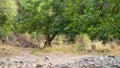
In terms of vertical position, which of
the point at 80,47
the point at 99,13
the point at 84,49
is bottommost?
the point at 84,49

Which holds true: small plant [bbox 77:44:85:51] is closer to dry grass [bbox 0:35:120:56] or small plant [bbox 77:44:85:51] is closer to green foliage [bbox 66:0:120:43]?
dry grass [bbox 0:35:120:56]

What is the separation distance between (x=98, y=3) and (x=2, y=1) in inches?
695

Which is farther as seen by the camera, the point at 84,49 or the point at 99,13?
the point at 84,49

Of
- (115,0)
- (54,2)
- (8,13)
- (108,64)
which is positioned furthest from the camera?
(54,2)

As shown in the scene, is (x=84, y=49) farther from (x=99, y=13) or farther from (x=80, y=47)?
(x=99, y=13)

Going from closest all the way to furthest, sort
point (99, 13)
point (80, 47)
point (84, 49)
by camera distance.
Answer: point (99, 13) < point (84, 49) < point (80, 47)

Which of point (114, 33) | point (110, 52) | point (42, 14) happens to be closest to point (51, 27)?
point (42, 14)

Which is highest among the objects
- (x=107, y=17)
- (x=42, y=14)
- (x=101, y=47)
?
(x=107, y=17)

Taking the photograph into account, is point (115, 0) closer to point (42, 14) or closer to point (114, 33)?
point (114, 33)

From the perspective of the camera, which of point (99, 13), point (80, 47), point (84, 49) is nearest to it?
point (99, 13)

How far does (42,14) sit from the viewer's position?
105 feet

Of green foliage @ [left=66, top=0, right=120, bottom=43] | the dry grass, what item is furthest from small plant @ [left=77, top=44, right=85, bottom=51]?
green foliage @ [left=66, top=0, right=120, bottom=43]

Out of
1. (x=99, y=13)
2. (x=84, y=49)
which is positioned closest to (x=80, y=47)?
(x=84, y=49)

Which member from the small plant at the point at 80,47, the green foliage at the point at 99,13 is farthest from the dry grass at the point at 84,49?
the green foliage at the point at 99,13
